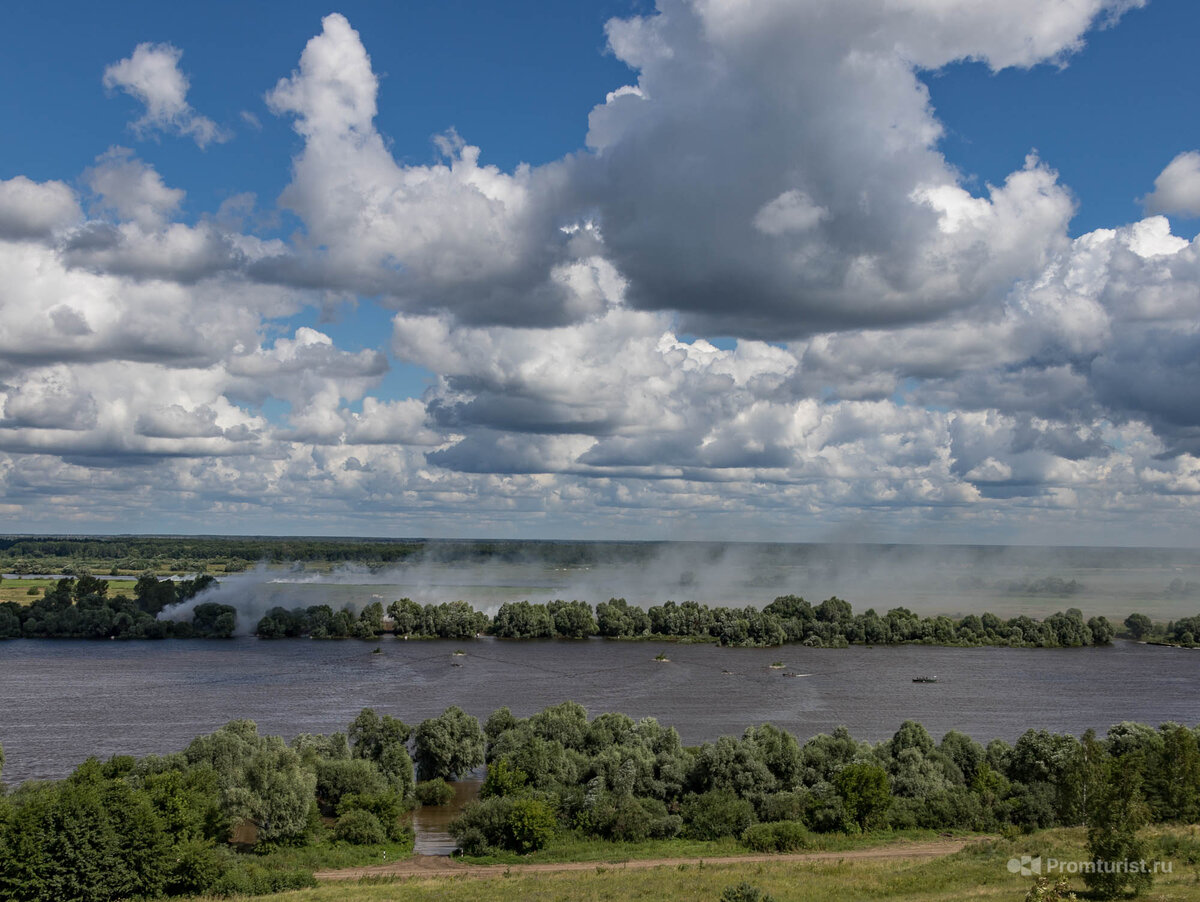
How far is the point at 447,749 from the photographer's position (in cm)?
5481

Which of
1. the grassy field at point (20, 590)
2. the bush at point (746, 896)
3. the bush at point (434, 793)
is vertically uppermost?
the bush at point (746, 896)

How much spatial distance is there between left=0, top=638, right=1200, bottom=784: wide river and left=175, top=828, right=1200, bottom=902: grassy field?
25.9 meters

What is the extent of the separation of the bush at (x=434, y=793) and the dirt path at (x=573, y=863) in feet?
30.2

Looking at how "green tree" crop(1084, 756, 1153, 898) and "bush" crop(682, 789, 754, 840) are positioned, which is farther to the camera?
"bush" crop(682, 789, 754, 840)

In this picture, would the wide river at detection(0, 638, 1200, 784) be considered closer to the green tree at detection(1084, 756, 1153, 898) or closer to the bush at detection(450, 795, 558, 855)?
the bush at detection(450, 795, 558, 855)

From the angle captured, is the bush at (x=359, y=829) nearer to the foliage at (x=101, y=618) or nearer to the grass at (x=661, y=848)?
the grass at (x=661, y=848)

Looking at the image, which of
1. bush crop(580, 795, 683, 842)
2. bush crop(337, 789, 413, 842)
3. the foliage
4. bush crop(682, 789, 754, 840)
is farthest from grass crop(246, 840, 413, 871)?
the foliage

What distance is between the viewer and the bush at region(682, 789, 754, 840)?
45.2 metres

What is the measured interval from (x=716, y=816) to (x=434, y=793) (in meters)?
16.3

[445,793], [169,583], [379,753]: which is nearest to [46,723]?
[379,753]

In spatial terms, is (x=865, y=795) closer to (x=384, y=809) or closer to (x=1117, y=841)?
(x=1117, y=841)

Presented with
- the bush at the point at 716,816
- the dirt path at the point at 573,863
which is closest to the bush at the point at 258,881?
the dirt path at the point at 573,863

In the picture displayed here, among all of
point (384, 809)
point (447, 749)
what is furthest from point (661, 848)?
point (447, 749)

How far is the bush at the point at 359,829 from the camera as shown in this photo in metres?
43.5
